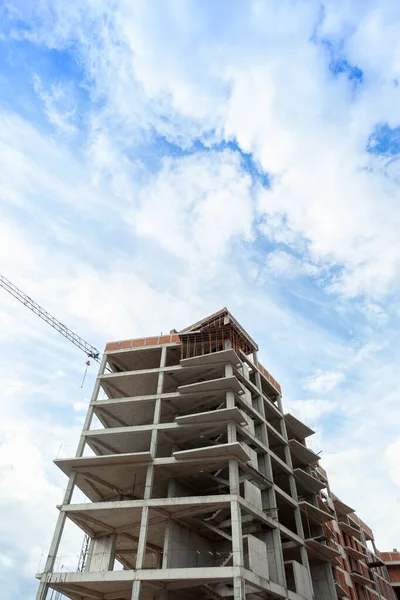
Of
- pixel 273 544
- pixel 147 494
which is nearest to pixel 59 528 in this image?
pixel 147 494

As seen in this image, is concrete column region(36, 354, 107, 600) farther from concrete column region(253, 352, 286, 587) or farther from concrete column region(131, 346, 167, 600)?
concrete column region(253, 352, 286, 587)

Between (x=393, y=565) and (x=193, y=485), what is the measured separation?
52.1m

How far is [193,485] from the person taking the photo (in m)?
35.4

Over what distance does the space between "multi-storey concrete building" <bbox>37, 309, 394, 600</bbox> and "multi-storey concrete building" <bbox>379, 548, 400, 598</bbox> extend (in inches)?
1161

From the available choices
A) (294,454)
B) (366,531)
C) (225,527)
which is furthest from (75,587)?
(366,531)

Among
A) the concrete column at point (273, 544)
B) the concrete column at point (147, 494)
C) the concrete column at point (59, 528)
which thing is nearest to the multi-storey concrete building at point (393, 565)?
the concrete column at point (273, 544)

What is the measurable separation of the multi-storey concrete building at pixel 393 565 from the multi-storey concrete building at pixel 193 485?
29.5m

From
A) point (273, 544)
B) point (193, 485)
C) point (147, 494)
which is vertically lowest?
point (273, 544)

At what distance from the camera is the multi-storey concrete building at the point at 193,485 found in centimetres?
2880

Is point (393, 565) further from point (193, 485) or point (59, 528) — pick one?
point (59, 528)

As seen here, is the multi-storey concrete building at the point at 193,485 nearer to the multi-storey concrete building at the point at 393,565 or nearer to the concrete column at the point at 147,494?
the concrete column at the point at 147,494

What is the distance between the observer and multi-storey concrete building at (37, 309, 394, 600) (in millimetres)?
28797

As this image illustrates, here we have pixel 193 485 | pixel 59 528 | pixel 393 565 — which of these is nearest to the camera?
pixel 59 528

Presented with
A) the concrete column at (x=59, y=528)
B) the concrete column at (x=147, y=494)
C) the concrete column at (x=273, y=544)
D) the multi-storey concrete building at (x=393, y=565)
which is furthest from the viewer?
the multi-storey concrete building at (x=393, y=565)
